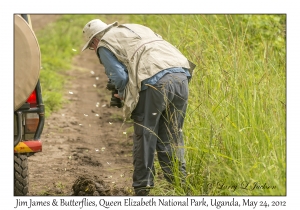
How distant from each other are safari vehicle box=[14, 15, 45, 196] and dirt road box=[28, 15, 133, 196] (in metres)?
0.49

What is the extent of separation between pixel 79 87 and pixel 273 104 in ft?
16.7

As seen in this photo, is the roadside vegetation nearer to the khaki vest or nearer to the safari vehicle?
the khaki vest

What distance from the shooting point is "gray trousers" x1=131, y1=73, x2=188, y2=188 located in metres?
5.32

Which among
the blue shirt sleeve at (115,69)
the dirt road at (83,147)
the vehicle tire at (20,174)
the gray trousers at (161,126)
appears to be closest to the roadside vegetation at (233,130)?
the gray trousers at (161,126)

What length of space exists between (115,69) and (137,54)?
0.23 meters

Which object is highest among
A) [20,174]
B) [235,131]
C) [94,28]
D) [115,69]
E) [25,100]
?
[94,28]

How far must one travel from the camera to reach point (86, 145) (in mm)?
7324

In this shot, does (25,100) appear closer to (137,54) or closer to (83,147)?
(137,54)

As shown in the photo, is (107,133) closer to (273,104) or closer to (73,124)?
(73,124)

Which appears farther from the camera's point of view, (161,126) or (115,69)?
(161,126)

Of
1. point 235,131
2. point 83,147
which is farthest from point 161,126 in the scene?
point 83,147

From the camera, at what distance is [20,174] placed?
538cm

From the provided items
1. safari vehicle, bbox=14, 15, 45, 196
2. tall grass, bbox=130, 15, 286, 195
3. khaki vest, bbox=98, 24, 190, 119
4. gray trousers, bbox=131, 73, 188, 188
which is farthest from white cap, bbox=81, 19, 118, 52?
tall grass, bbox=130, 15, 286, 195
